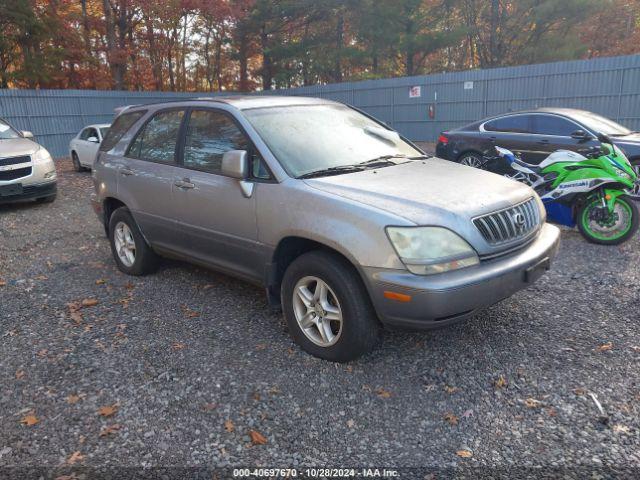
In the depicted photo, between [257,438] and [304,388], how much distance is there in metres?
0.52

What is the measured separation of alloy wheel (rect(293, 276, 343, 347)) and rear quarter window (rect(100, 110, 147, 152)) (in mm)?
2801

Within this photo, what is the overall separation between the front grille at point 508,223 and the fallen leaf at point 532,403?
945 millimetres

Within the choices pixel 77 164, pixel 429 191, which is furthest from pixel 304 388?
pixel 77 164

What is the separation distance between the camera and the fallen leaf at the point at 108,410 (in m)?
2.91

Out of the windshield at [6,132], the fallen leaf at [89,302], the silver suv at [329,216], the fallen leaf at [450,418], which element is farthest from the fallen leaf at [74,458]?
the windshield at [6,132]

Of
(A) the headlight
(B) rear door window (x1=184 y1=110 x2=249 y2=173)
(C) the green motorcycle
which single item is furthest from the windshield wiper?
(A) the headlight

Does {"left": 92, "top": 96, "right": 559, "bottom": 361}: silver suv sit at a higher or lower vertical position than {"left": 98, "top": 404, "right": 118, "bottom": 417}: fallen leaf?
higher

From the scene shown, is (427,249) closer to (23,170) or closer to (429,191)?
(429,191)

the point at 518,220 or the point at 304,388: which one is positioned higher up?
the point at 518,220

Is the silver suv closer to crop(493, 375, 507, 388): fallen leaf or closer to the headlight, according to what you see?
crop(493, 375, 507, 388): fallen leaf

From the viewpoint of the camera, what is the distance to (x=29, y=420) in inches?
113

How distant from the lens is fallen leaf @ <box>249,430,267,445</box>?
264 cm

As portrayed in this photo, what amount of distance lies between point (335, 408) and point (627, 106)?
45.6 ft

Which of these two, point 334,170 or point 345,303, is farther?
point 334,170
